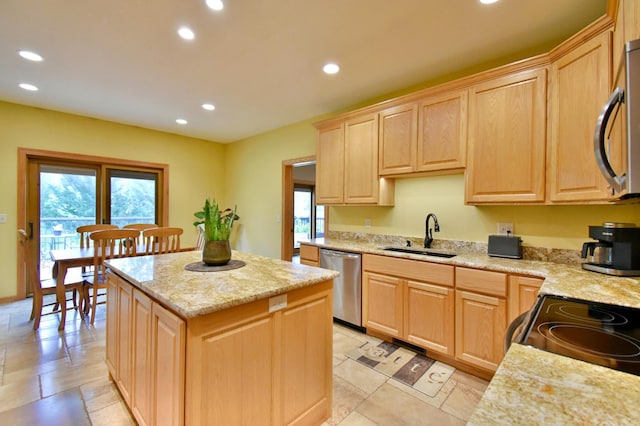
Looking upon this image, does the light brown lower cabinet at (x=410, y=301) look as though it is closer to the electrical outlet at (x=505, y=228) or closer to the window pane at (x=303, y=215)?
the electrical outlet at (x=505, y=228)

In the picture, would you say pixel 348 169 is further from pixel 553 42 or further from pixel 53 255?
pixel 53 255

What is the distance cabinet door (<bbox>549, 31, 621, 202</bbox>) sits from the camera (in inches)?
68.7

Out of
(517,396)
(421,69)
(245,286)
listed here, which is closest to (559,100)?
(421,69)

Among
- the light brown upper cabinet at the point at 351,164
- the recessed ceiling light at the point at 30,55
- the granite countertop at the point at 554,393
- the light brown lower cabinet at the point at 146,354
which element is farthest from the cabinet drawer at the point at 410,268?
the recessed ceiling light at the point at 30,55

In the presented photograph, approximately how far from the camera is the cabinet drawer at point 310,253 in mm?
3293

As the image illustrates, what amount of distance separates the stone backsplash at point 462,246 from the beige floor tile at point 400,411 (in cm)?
141

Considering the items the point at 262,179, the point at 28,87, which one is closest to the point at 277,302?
the point at 262,179

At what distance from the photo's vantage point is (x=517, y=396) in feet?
1.90

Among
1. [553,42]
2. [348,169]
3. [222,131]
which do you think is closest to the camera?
[553,42]

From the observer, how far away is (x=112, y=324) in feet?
6.50

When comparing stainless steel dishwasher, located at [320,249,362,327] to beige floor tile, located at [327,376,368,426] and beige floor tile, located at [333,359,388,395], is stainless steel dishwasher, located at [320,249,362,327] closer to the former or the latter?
beige floor tile, located at [333,359,388,395]

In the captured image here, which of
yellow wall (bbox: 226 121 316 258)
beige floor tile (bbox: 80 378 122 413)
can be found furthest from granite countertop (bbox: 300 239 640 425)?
yellow wall (bbox: 226 121 316 258)

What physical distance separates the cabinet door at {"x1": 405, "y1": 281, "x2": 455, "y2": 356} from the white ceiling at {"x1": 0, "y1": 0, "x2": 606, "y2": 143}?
2.01 meters

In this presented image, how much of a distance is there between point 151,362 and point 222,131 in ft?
14.2
